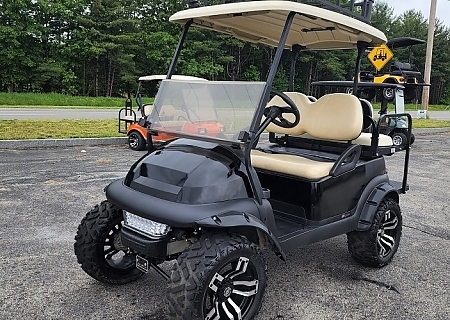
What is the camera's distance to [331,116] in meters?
3.59

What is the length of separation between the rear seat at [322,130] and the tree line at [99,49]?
68.7 ft

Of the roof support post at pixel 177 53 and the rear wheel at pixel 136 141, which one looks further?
the rear wheel at pixel 136 141

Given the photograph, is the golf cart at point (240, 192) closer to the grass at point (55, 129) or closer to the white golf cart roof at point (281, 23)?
the white golf cart roof at point (281, 23)

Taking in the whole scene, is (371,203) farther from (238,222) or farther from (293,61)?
(293,61)

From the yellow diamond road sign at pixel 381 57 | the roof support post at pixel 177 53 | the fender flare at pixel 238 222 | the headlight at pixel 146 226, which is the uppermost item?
the yellow diamond road sign at pixel 381 57

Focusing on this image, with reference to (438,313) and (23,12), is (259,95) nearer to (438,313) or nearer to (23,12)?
(438,313)

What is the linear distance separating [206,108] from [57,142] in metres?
6.64

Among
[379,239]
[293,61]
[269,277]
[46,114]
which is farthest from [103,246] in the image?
[46,114]

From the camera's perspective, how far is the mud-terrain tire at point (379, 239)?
3240mm

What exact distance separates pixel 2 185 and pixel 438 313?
16.4ft

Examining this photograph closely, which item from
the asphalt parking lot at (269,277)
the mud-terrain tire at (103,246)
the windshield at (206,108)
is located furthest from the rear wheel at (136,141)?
the mud-terrain tire at (103,246)

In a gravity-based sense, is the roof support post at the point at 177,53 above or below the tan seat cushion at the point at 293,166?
above

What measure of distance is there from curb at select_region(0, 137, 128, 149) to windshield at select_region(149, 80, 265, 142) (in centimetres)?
619

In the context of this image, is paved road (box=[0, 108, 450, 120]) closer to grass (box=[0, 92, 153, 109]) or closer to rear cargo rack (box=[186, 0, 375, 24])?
grass (box=[0, 92, 153, 109])
